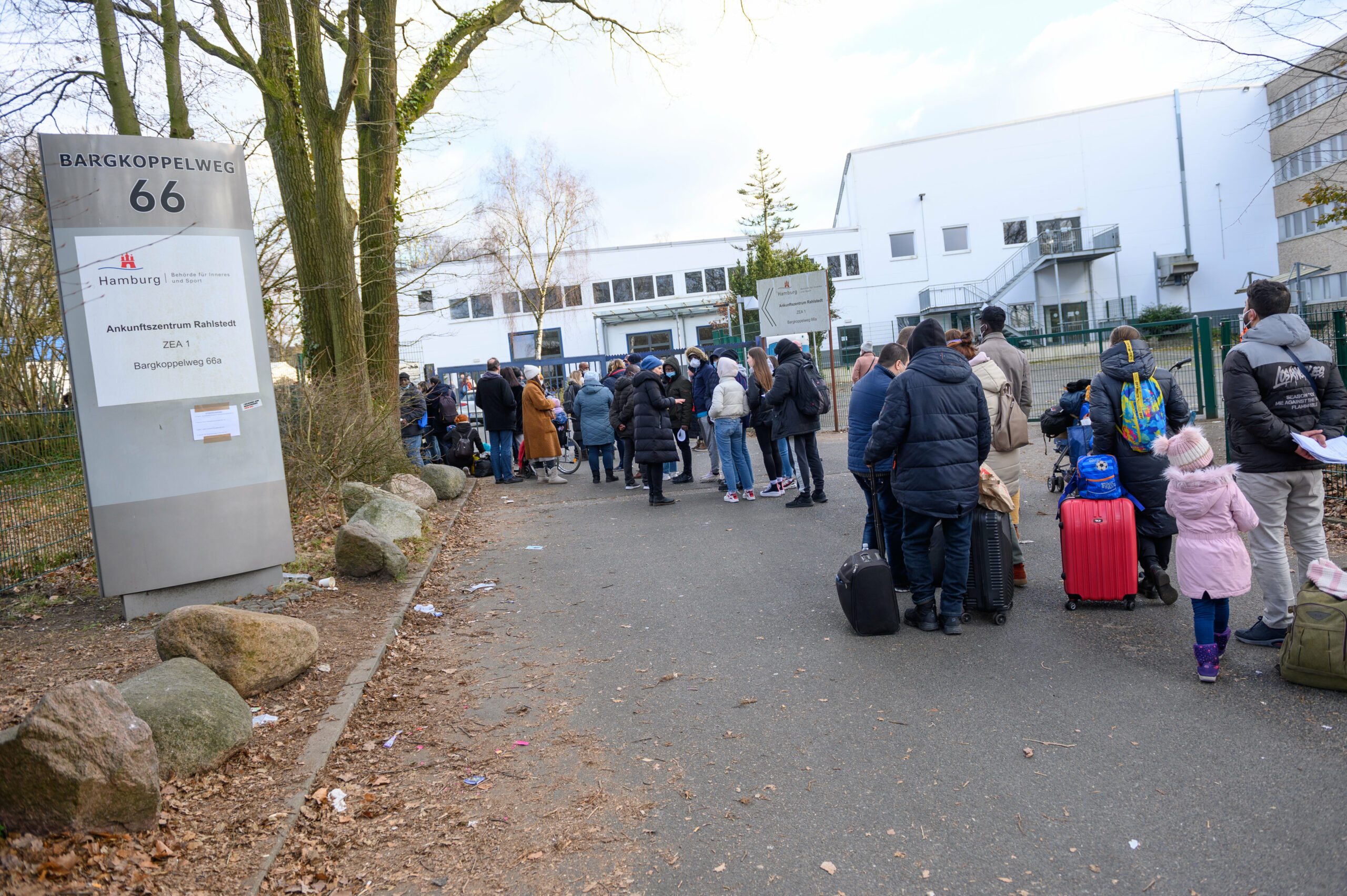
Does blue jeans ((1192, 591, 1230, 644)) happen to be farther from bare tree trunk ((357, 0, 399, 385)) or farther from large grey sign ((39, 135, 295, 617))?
bare tree trunk ((357, 0, 399, 385))

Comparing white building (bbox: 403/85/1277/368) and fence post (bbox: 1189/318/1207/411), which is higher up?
white building (bbox: 403/85/1277/368)

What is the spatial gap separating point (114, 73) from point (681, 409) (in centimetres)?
834

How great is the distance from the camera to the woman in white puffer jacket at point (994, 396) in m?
7.21

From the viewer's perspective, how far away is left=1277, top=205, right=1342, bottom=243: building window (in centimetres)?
4084

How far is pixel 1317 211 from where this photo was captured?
39.2 meters

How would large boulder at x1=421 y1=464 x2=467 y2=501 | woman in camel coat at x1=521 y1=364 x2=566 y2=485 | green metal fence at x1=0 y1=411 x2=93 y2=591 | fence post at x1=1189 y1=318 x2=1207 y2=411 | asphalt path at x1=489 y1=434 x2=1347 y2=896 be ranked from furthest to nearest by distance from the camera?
woman in camel coat at x1=521 y1=364 x2=566 y2=485
fence post at x1=1189 y1=318 x2=1207 y2=411
large boulder at x1=421 y1=464 x2=467 y2=501
green metal fence at x1=0 y1=411 x2=93 y2=591
asphalt path at x1=489 y1=434 x2=1347 y2=896

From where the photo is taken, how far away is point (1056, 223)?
4472 cm

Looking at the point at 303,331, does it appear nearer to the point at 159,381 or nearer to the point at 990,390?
the point at 159,381

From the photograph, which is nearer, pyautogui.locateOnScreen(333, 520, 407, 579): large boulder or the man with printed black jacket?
the man with printed black jacket

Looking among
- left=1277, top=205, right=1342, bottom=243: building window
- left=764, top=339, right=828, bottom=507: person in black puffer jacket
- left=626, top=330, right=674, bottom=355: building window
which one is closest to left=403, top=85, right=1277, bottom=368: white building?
left=1277, top=205, right=1342, bottom=243: building window

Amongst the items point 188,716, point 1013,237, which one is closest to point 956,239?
point 1013,237

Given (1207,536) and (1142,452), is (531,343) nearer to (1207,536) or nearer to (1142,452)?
(1142,452)

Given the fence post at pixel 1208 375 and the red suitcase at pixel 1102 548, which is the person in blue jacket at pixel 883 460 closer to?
the red suitcase at pixel 1102 548

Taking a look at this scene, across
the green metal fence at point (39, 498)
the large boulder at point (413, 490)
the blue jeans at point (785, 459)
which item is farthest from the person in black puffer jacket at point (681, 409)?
the green metal fence at point (39, 498)
